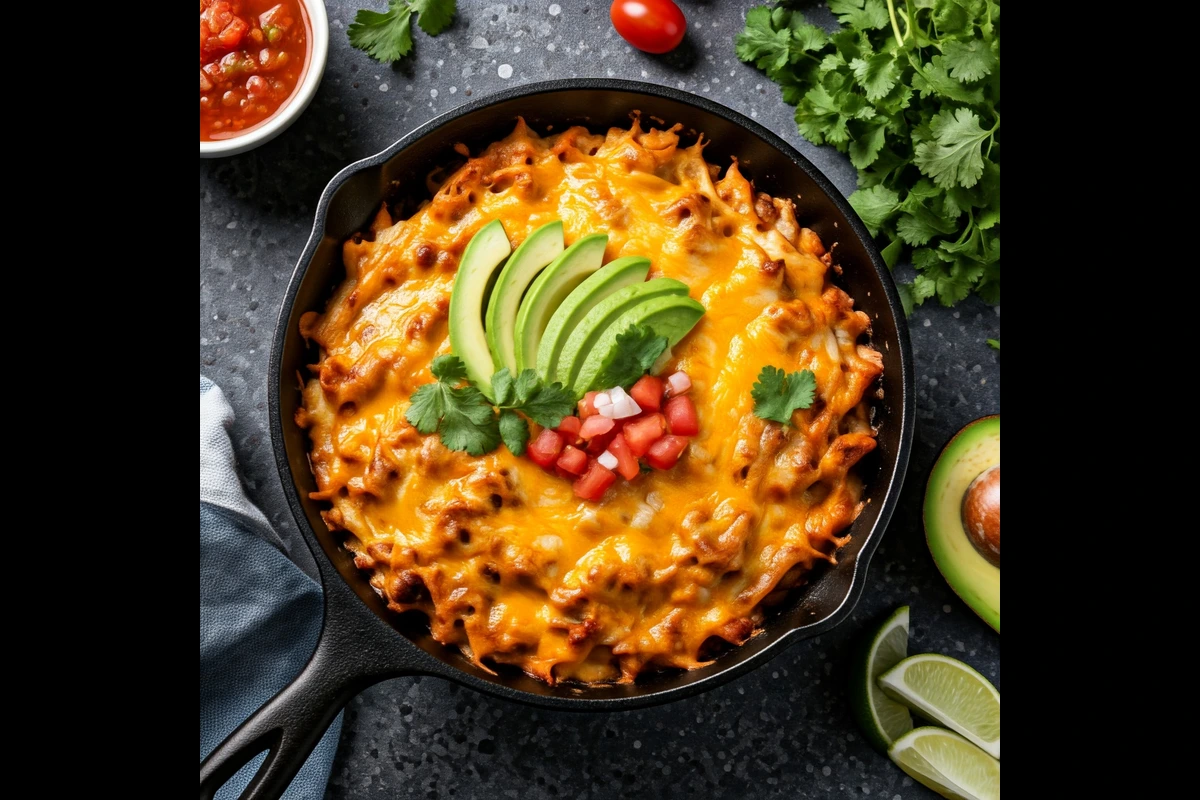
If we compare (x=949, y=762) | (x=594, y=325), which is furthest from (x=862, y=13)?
(x=949, y=762)

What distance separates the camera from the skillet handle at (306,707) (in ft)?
10.4

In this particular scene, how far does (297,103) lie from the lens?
4051mm

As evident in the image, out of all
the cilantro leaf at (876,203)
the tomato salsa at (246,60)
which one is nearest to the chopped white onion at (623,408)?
the cilantro leaf at (876,203)

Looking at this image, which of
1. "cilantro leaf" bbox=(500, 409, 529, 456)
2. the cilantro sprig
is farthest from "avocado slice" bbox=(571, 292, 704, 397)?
"cilantro leaf" bbox=(500, 409, 529, 456)

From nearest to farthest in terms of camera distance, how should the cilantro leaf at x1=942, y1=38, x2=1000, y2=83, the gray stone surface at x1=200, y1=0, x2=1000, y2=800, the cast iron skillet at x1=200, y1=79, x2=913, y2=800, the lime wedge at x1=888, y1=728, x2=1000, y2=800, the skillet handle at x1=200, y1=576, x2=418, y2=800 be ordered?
the skillet handle at x1=200, y1=576, x2=418, y2=800 < the cast iron skillet at x1=200, y1=79, x2=913, y2=800 < the cilantro leaf at x1=942, y1=38, x2=1000, y2=83 < the lime wedge at x1=888, y1=728, x2=1000, y2=800 < the gray stone surface at x1=200, y1=0, x2=1000, y2=800

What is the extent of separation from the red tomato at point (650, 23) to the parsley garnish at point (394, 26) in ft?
2.61

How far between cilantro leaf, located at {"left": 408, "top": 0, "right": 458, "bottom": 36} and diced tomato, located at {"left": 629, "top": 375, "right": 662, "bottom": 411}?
2075 mm

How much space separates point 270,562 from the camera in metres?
4.14

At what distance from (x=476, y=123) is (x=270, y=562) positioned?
207cm

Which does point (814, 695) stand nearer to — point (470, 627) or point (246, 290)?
point (470, 627)

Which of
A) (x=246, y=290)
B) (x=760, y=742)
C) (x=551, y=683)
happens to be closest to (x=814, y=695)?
(x=760, y=742)

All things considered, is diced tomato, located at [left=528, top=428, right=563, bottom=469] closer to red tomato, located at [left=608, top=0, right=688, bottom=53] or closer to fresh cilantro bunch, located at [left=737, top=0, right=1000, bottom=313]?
fresh cilantro bunch, located at [left=737, top=0, right=1000, bottom=313]

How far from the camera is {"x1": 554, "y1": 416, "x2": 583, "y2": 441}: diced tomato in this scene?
3.34 metres

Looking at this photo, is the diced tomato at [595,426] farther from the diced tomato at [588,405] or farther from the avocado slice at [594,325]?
the avocado slice at [594,325]
